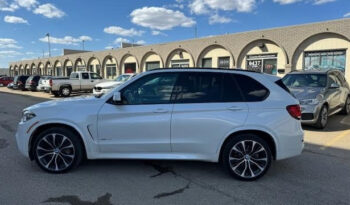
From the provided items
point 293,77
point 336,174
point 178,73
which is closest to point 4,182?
point 178,73

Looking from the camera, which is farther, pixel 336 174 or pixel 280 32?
pixel 280 32

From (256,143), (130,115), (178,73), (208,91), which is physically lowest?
(256,143)

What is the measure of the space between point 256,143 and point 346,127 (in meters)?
5.71

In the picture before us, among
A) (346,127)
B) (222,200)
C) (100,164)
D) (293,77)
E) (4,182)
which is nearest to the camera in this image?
(222,200)

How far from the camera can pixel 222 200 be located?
345 cm

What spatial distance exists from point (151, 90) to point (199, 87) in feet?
2.45

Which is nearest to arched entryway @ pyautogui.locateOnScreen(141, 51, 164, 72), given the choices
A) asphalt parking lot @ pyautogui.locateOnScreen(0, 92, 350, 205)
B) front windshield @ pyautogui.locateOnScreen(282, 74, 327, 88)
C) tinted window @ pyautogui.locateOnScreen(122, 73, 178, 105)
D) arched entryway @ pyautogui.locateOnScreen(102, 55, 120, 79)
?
arched entryway @ pyautogui.locateOnScreen(102, 55, 120, 79)

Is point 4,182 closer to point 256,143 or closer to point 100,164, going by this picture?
point 100,164

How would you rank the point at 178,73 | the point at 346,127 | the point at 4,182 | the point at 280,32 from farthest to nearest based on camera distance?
the point at 280,32 < the point at 346,127 < the point at 178,73 < the point at 4,182

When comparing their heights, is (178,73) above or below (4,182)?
above

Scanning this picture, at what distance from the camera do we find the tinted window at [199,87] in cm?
407

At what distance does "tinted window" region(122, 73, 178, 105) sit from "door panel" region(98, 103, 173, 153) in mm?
101

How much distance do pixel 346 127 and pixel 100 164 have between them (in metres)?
7.43

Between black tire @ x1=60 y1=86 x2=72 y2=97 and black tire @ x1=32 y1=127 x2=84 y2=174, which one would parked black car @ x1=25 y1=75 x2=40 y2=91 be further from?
black tire @ x1=32 y1=127 x2=84 y2=174
